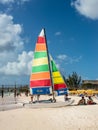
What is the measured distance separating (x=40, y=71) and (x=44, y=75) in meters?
0.51

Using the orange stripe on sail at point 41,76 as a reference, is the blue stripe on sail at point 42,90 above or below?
below

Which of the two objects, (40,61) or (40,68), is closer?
(40,68)

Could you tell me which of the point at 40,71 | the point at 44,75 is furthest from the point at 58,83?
the point at 40,71

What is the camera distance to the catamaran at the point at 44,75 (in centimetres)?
2534

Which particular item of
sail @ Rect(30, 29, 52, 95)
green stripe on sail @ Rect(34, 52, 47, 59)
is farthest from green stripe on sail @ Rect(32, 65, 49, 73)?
green stripe on sail @ Rect(34, 52, 47, 59)

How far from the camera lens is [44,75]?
1005 inches

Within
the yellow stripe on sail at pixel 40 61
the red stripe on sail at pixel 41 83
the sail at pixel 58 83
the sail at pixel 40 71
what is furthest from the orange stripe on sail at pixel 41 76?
the yellow stripe on sail at pixel 40 61

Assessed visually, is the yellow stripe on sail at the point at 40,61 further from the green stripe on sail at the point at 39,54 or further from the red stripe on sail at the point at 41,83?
the red stripe on sail at the point at 41,83

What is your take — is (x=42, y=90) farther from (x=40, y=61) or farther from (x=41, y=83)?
(x=40, y=61)

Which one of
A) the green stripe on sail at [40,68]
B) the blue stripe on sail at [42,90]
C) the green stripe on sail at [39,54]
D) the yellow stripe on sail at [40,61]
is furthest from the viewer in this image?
the green stripe on sail at [39,54]

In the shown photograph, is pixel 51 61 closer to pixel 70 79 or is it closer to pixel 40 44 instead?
pixel 40 44

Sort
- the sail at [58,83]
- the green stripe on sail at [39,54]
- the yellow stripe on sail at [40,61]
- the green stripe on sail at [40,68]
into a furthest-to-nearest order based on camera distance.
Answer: the green stripe on sail at [39,54] < the yellow stripe on sail at [40,61] < the green stripe on sail at [40,68] < the sail at [58,83]

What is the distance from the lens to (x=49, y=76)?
1005 inches

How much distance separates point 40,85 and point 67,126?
475 inches
